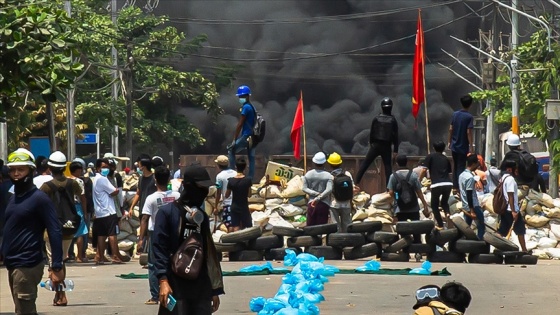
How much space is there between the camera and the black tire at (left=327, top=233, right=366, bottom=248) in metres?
19.6

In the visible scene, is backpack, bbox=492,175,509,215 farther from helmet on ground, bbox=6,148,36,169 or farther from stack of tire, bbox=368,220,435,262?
helmet on ground, bbox=6,148,36,169

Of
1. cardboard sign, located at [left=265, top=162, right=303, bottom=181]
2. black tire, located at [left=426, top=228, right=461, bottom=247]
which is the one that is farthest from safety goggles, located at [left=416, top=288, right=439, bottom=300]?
cardboard sign, located at [left=265, top=162, right=303, bottom=181]

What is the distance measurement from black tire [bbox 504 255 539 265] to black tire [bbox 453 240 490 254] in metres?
0.32

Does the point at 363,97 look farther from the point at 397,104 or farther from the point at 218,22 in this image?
the point at 218,22

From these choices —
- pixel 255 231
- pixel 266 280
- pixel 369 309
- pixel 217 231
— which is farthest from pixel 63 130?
pixel 369 309

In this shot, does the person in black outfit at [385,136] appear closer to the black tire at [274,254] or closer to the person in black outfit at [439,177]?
the person in black outfit at [439,177]

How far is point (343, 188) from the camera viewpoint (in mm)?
20406

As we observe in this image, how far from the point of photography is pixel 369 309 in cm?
1331

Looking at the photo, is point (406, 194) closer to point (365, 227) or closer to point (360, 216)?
point (365, 227)

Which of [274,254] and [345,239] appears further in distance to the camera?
[274,254]

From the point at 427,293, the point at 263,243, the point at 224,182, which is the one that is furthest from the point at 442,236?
the point at 427,293

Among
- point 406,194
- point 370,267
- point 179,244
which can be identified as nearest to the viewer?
point 179,244

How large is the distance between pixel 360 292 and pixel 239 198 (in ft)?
18.9

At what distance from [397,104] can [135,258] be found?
122 ft
